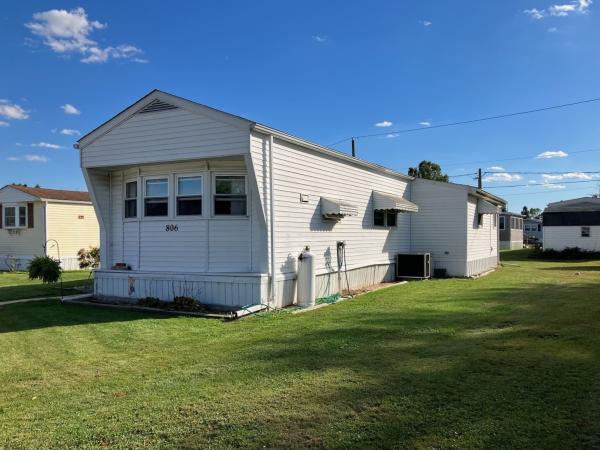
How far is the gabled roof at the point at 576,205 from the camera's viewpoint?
28812mm

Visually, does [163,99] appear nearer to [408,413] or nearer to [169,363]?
[169,363]

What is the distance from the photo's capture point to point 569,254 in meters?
28.3

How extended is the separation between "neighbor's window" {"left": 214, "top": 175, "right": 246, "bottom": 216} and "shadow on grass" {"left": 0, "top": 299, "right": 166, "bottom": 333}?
2.63m

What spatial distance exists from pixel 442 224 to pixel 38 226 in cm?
1848

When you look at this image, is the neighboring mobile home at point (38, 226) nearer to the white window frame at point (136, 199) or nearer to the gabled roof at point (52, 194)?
the gabled roof at point (52, 194)

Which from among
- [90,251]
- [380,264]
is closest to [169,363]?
[380,264]

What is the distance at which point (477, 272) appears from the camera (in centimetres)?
1773

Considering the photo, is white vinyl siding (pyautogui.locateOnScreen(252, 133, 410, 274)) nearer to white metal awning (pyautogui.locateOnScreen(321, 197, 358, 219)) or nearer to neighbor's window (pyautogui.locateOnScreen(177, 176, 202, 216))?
white metal awning (pyautogui.locateOnScreen(321, 197, 358, 219))

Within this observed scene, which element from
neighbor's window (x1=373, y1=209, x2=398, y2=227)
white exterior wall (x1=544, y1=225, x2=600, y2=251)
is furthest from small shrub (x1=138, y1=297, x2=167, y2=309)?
white exterior wall (x1=544, y1=225, x2=600, y2=251)

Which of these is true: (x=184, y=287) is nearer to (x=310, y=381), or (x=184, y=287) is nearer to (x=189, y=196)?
(x=189, y=196)

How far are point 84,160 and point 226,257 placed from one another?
433cm

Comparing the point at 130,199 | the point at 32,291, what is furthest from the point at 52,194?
the point at 130,199

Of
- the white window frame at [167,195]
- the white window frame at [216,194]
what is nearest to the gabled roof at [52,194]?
the white window frame at [167,195]

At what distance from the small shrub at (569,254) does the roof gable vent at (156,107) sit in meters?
25.9
